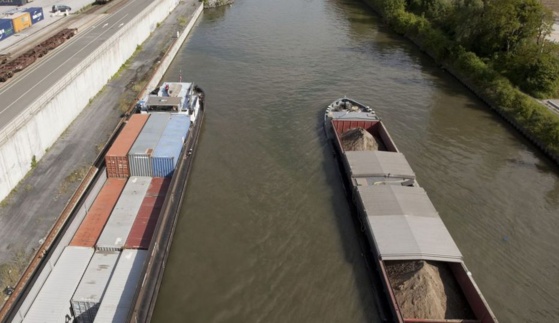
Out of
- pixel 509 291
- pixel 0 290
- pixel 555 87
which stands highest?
pixel 555 87

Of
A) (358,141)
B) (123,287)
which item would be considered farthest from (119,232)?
(358,141)

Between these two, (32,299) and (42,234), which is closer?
(32,299)

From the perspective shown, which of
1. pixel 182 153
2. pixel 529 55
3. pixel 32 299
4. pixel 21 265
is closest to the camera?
pixel 32 299

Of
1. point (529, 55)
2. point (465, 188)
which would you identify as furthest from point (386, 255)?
point (529, 55)

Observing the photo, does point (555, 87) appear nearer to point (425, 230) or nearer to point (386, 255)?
point (425, 230)

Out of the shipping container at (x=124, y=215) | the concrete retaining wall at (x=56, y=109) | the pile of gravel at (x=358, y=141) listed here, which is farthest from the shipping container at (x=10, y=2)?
the pile of gravel at (x=358, y=141)

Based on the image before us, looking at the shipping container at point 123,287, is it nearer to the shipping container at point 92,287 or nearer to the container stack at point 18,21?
the shipping container at point 92,287

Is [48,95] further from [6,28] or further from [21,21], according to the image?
[21,21]
